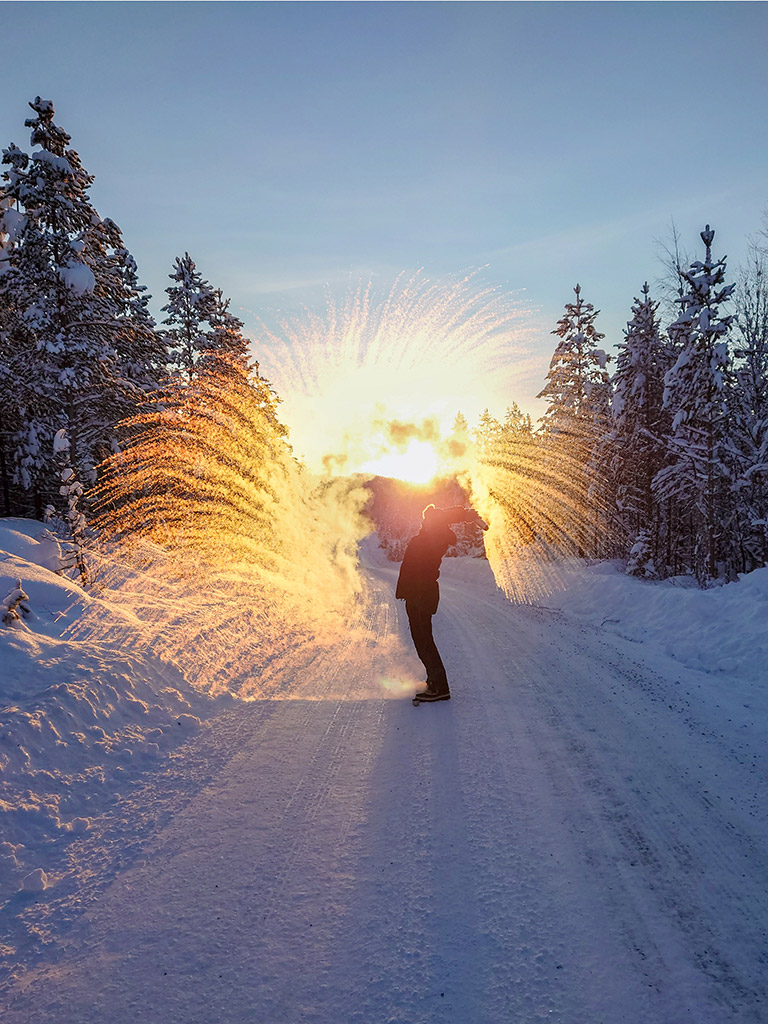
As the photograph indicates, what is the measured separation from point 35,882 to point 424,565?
14.8 ft

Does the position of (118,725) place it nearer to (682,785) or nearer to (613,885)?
(613,885)

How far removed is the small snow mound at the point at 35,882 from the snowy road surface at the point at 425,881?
0.37ft

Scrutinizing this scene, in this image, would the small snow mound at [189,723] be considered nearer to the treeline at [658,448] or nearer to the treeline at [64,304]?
the treeline at [64,304]

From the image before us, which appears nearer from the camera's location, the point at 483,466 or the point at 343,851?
the point at 343,851

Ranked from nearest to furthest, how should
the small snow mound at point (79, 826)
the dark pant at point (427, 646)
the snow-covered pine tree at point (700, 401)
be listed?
1. the small snow mound at point (79, 826)
2. the dark pant at point (427, 646)
3. the snow-covered pine tree at point (700, 401)

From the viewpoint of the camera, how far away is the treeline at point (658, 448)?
19344 millimetres

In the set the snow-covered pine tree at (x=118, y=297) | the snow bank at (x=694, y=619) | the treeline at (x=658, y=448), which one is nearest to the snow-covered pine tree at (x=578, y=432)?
the treeline at (x=658, y=448)

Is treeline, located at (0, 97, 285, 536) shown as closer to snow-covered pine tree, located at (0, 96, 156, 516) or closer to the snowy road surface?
snow-covered pine tree, located at (0, 96, 156, 516)

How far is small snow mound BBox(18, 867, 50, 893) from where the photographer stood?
281cm

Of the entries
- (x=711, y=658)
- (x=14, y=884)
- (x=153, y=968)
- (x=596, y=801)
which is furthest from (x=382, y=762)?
(x=711, y=658)

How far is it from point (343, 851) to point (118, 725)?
2.66 m

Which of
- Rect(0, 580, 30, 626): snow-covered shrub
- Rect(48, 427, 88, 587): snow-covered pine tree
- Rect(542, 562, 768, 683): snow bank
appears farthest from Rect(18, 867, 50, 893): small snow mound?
Rect(48, 427, 88, 587): snow-covered pine tree

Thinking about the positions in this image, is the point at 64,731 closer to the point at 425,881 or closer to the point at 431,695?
the point at 425,881

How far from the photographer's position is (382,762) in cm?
428
